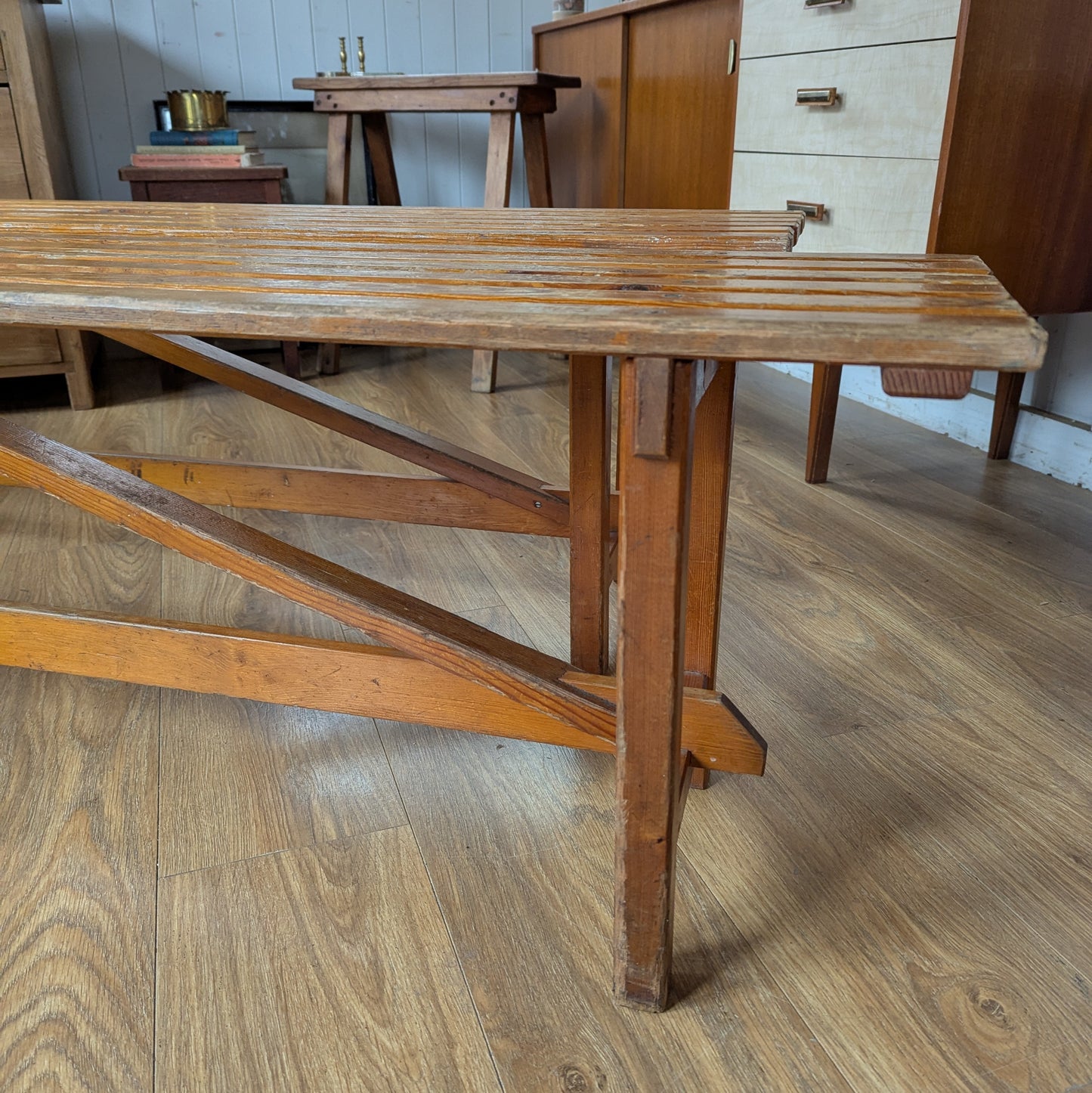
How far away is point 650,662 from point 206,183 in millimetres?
2057

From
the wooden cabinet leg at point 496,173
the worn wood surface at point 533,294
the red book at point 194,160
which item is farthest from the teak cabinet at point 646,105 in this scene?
the worn wood surface at point 533,294

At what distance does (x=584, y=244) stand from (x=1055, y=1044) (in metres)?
0.68

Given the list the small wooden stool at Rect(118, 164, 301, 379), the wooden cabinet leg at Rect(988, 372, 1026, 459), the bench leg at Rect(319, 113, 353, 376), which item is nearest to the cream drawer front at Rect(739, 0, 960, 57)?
the wooden cabinet leg at Rect(988, 372, 1026, 459)

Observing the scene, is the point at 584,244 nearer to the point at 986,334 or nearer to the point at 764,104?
the point at 986,334

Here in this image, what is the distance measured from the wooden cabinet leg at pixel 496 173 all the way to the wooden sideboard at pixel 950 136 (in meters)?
0.71

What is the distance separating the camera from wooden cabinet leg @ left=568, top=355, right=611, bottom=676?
37.7 inches

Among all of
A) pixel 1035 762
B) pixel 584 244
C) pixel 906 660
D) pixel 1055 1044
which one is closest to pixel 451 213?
pixel 584 244

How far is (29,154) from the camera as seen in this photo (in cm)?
198

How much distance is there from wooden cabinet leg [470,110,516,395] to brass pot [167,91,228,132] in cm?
67

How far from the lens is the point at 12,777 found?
96 cm

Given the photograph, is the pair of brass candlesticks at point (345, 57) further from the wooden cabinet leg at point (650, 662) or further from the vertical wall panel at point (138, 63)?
the wooden cabinet leg at point (650, 662)

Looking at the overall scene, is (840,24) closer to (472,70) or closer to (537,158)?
(537,158)

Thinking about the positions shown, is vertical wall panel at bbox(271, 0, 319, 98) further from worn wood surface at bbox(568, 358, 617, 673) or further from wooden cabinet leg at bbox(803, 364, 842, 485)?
worn wood surface at bbox(568, 358, 617, 673)

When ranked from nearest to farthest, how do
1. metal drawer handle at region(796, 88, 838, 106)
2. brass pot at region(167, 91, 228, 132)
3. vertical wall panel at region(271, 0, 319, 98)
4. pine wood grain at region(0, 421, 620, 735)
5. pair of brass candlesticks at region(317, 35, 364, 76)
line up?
pine wood grain at region(0, 421, 620, 735) → metal drawer handle at region(796, 88, 838, 106) → brass pot at region(167, 91, 228, 132) → pair of brass candlesticks at region(317, 35, 364, 76) → vertical wall panel at region(271, 0, 319, 98)
